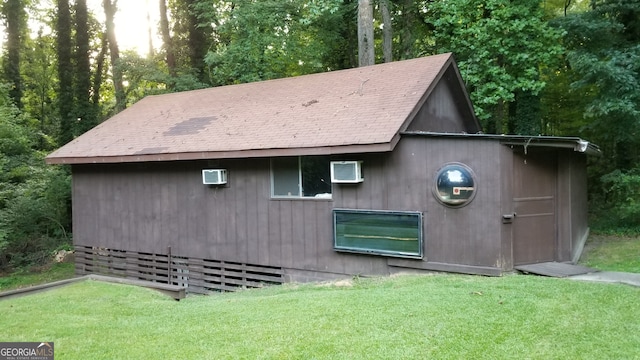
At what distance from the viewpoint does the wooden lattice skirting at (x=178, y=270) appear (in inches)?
368

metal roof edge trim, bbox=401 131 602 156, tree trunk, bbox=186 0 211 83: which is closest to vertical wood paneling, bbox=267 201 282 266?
metal roof edge trim, bbox=401 131 602 156

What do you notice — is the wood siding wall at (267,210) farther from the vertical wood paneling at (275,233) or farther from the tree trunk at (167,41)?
the tree trunk at (167,41)

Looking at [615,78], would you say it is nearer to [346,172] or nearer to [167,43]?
[346,172]

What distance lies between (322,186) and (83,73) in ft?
56.2

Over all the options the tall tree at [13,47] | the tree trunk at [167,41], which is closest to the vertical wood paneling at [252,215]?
the tree trunk at [167,41]

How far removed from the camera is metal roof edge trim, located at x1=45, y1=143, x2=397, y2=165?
7.38 metres

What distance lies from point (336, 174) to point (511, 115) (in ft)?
34.2

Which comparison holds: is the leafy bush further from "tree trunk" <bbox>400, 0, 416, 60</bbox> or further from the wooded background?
"tree trunk" <bbox>400, 0, 416, 60</bbox>

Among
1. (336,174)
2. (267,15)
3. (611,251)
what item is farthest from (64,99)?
(611,251)

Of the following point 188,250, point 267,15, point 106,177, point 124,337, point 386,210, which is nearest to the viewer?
point 124,337

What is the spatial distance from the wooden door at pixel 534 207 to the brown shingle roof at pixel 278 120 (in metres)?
1.95

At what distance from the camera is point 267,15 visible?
15898mm

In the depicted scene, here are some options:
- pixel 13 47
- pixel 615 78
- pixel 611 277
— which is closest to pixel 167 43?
pixel 13 47

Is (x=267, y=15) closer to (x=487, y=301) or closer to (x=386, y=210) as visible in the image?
(x=386, y=210)
